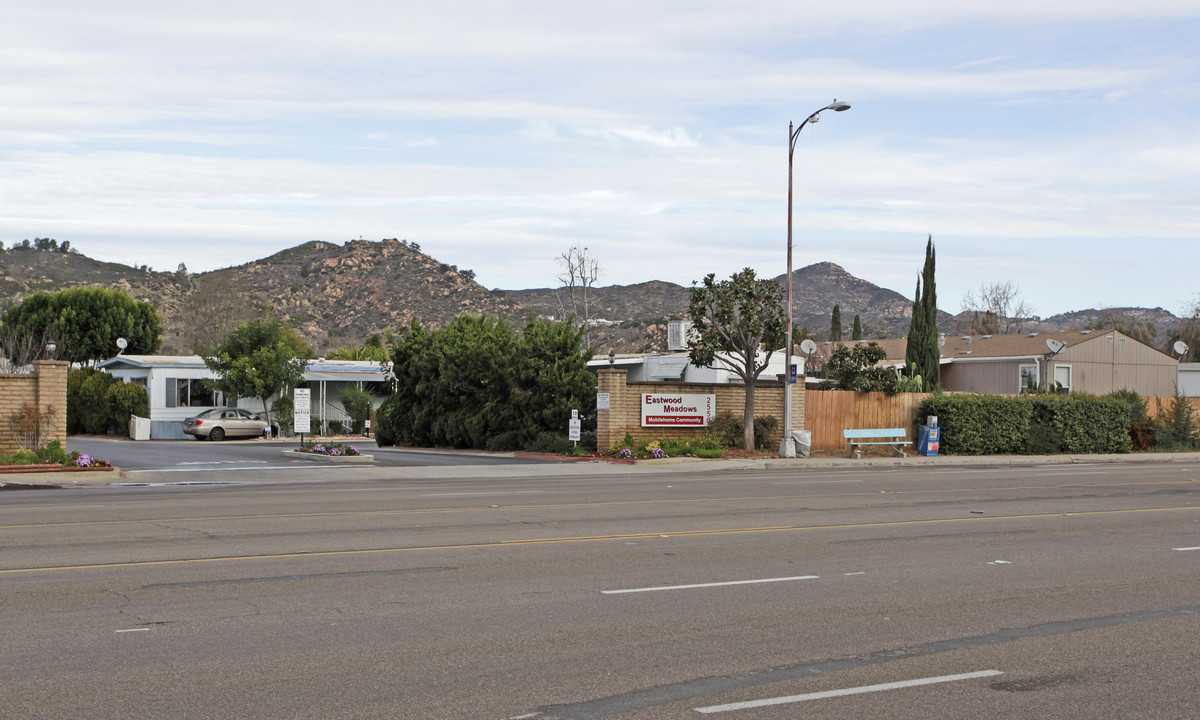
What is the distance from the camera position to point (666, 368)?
42.3m

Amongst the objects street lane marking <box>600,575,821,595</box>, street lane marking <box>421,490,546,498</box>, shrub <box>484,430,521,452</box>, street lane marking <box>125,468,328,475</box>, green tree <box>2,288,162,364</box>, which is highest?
green tree <box>2,288,162,364</box>

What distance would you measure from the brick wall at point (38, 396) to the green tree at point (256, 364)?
22144 millimetres

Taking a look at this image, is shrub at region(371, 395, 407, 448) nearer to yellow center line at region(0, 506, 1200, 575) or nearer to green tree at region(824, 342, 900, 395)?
green tree at region(824, 342, 900, 395)

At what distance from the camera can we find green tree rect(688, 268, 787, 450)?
30.9 meters

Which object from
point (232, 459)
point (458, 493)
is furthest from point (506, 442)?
point (458, 493)

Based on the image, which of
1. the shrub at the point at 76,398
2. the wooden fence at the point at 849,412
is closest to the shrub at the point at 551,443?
the wooden fence at the point at 849,412

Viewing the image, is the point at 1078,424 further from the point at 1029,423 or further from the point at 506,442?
the point at 506,442

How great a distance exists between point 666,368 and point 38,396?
2332 cm

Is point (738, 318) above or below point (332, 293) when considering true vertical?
below

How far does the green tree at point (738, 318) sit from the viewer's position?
3089 centimetres

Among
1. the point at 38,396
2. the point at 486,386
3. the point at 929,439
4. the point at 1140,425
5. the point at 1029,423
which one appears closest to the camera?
the point at 38,396

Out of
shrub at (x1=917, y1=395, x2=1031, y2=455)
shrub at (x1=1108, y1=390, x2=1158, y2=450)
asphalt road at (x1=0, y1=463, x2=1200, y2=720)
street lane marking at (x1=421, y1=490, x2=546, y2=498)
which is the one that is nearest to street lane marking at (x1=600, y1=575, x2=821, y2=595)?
asphalt road at (x1=0, y1=463, x2=1200, y2=720)

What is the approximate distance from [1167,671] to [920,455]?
28.0m

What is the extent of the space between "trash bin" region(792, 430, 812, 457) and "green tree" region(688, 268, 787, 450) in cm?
154
